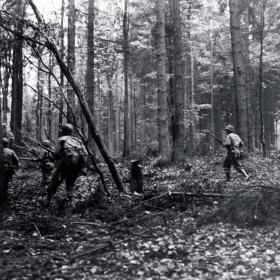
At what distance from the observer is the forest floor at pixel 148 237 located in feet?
15.7

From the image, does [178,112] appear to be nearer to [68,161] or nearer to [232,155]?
[232,155]

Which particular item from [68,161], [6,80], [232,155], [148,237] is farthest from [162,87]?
[148,237]

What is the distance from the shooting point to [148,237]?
6.05 m

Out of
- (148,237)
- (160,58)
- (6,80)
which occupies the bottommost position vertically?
(148,237)

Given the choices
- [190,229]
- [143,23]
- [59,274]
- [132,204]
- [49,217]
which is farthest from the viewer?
[143,23]

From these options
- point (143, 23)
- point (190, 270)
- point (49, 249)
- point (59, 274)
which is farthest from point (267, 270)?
point (143, 23)

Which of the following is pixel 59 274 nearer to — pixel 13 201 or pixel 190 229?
pixel 190 229

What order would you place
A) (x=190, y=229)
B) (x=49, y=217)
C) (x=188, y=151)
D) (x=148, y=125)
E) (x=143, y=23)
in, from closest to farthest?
(x=190, y=229) < (x=49, y=217) < (x=188, y=151) < (x=143, y=23) < (x=148, y=125)

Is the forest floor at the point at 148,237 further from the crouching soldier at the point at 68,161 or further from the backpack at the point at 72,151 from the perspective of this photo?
the backpack at the point at 72,151

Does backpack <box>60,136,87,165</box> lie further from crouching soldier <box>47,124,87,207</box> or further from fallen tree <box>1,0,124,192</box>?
fallen tree <box>1,0,124,192</box>

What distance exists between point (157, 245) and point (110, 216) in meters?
2.00

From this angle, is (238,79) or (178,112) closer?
(238,79)

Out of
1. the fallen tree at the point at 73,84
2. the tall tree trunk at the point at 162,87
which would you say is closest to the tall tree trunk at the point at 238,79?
the tall tree trunk at the point at 162,87

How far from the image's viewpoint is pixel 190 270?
4777 millimetres
